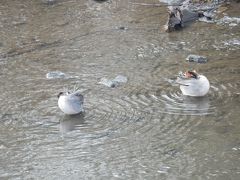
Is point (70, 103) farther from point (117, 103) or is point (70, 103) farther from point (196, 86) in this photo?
point (196, 86)

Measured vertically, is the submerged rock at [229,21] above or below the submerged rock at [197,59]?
below

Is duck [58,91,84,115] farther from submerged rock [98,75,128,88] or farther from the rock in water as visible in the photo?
the rock in water

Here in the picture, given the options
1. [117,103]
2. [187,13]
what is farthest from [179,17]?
[117,103]

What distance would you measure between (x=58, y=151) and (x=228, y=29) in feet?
18.8

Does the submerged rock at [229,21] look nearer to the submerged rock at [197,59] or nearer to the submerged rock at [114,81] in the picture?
the submerged rock at [197,59]

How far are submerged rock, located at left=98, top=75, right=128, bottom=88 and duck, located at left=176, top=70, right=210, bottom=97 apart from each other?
0.99 metres

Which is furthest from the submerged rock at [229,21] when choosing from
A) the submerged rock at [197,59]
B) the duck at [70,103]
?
the duck at [70,103]

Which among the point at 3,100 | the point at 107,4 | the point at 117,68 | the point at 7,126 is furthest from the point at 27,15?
the point at 7,126

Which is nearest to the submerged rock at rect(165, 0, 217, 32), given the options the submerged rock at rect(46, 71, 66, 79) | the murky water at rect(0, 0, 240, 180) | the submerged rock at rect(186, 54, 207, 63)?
the murky water at rect(0, 0, 240, 180)

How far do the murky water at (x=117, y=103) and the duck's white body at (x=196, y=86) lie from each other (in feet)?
0.37

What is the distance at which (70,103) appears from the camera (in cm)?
777

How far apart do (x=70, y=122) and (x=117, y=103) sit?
792 millimetres

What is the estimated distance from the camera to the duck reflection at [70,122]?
7625 millimetres

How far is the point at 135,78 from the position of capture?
30.4 ft
